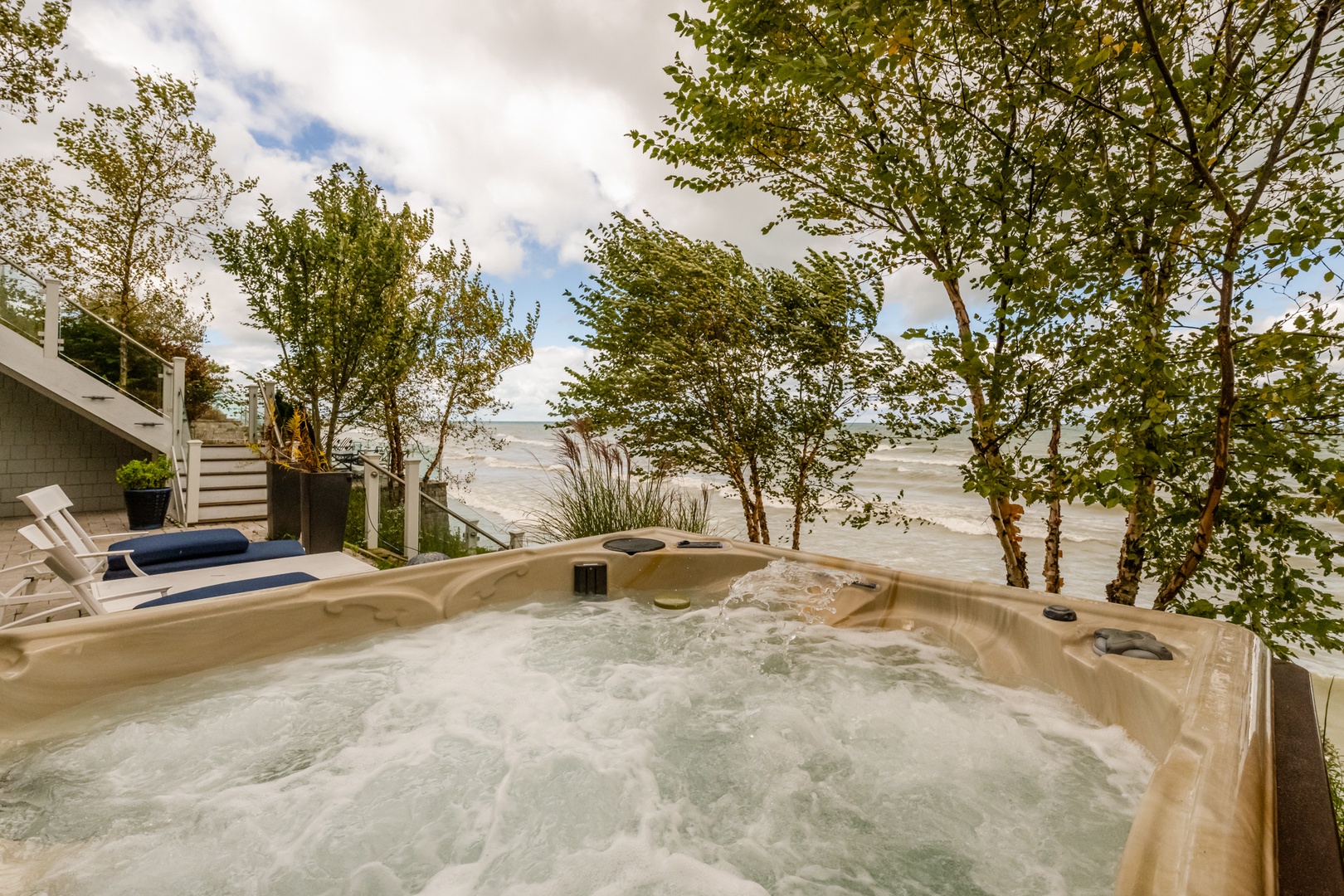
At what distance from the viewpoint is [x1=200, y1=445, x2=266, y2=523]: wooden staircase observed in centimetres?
586

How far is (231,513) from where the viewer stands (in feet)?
19.3

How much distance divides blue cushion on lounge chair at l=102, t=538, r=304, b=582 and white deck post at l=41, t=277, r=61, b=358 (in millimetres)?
4188

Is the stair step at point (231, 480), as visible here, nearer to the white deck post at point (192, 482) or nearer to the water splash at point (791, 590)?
the white deck post at point (192, 482)

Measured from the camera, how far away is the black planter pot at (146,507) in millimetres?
5391

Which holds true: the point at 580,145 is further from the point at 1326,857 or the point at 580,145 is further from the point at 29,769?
the point at 1326,857

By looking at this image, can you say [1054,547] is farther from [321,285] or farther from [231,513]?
[231,513]

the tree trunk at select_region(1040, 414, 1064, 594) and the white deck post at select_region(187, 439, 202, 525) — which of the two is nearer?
the tree trunk at select_region(1040, 414, 1064, 594)

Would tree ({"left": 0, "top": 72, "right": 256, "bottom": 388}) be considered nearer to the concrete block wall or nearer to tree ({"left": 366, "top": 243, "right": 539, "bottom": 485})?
the concrete block wall

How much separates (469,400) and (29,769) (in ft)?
18.9

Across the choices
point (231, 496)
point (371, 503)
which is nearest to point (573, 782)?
point (371, 503)

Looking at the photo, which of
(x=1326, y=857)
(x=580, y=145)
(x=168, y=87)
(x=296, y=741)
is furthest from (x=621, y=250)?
(x=168, y=87)

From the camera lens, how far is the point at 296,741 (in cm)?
149

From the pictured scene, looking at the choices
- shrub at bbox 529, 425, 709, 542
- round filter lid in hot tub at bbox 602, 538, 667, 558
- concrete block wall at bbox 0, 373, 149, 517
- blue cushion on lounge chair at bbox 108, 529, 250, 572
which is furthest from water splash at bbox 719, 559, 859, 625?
concrete block wall at bbox 0, 373, 149, 517

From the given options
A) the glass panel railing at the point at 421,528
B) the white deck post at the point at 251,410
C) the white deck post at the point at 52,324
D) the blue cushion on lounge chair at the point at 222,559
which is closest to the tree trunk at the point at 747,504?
the glass panel railing at the point at 421,528
